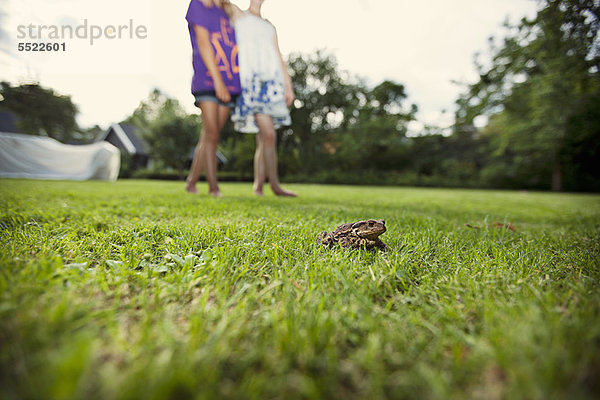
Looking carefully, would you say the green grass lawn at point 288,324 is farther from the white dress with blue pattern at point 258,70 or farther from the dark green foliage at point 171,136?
the dark green foliage at point 171,136

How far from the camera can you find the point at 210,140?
4070 millimetres

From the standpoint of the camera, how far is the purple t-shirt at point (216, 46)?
3.48 metres

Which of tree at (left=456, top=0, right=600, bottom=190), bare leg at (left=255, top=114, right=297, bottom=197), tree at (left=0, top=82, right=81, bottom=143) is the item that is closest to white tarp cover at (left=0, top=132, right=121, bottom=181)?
tree at (left=0, top=82, right=81, bottom=143)

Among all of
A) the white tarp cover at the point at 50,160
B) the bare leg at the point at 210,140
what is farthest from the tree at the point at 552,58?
the white tarp cover at the point at 50,160

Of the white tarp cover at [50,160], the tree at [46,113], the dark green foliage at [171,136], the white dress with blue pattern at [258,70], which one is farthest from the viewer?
the tree at [46,113]

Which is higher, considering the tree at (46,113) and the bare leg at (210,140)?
the tree at (46,113)

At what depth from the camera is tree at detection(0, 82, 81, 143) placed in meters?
19.9

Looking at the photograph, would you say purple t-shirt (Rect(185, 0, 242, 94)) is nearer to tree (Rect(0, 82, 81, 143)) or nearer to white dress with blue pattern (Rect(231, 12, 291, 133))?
white dress with blue pattern (Rect(231, 12, 291, 133))

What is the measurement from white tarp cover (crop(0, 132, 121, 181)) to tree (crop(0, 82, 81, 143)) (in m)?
11.1

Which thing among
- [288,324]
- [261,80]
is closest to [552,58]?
[261,80]

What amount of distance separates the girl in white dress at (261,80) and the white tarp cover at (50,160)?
455 inches

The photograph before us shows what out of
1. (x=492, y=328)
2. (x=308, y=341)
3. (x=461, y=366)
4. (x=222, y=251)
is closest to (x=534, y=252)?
(x=492, y=328)

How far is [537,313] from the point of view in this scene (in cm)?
72

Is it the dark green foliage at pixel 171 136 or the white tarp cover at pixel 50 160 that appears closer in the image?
the white tarp cover at pixel 50 160
